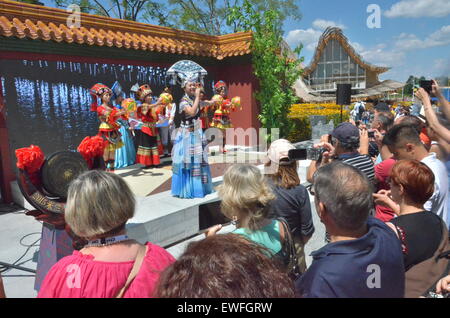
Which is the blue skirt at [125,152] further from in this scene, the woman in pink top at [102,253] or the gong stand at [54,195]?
the woman in pink top at [102,253]

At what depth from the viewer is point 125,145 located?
7.78m

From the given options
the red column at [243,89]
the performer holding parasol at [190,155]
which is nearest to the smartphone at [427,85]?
the performer holding parasol at [190,155]

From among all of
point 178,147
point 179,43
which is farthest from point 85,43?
point 178,147

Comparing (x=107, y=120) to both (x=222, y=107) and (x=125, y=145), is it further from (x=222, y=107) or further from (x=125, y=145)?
(x=222, y=107)

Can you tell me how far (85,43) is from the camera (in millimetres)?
6281

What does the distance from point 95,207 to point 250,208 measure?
2.69 feet

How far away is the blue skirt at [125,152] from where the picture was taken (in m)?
7.66

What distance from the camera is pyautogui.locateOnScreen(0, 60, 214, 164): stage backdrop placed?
5824mm

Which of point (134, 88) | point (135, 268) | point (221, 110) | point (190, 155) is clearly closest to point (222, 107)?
point (221, 110)

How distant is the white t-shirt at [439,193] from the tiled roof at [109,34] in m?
6.23

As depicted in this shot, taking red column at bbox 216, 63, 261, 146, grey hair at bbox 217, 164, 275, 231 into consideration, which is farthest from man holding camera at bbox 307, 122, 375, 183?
red column at bbox 216, 63, 261, 146

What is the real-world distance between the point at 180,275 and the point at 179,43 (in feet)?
27.4

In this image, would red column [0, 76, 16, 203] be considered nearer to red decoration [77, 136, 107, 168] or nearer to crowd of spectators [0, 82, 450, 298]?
red decoration [77, 136, 107, 168]
